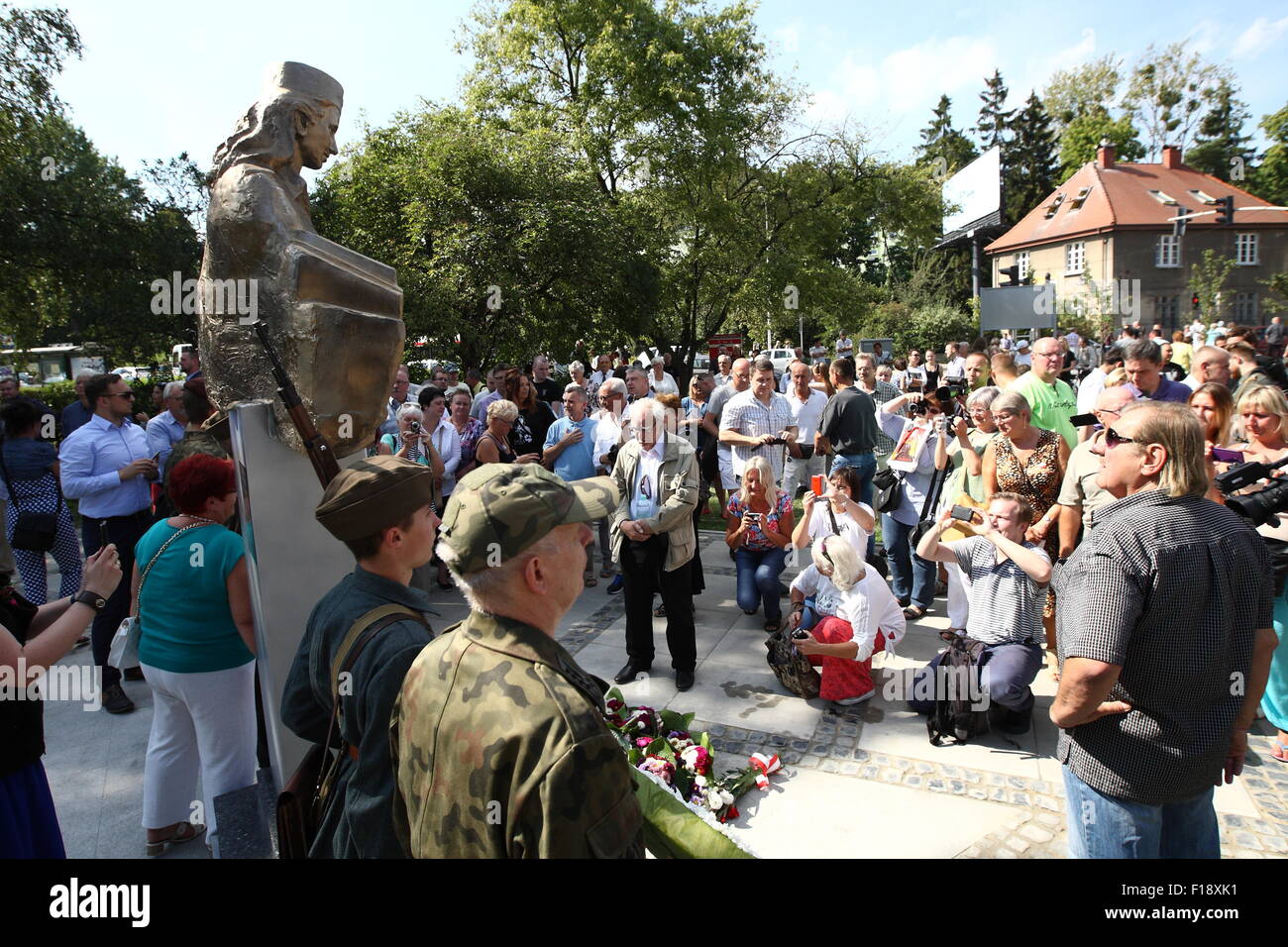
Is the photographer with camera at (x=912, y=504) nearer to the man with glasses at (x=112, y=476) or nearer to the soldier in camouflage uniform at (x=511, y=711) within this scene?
the soldier in camouflage uniform at (x=511, y=711)

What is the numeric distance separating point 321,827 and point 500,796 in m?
0.98

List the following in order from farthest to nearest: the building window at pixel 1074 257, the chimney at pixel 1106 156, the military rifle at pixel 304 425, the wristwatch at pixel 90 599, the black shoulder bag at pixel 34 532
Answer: the chimney at pixel 1106 156 < the building window at pixel 1074 257 < the military rifle at pixel 304 425 < the black shoulder bag at pixel 34 532 < the wristwatch at pixel 90 599

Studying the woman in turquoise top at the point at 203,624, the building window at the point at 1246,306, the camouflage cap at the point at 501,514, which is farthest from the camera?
the building window at the point at 1246,306

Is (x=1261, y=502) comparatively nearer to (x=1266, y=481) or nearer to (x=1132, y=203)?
(x=1266, y=481)

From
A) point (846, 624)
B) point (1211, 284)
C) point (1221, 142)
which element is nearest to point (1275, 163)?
point (1221, 142)

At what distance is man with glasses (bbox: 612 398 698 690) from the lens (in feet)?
18.2

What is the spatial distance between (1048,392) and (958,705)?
290cm

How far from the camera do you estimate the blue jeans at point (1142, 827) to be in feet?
8.06

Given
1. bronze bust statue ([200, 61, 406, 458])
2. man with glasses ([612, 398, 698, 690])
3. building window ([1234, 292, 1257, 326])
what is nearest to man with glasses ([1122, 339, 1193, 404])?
man with glasses ([612, 398, 698, 690])

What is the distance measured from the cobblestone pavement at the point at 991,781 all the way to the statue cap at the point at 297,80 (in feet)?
13.8

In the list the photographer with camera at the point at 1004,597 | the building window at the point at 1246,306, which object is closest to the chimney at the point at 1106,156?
the building window at the point at 1246,306

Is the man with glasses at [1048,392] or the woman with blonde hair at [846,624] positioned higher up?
the man with glasses at [1048,392]
